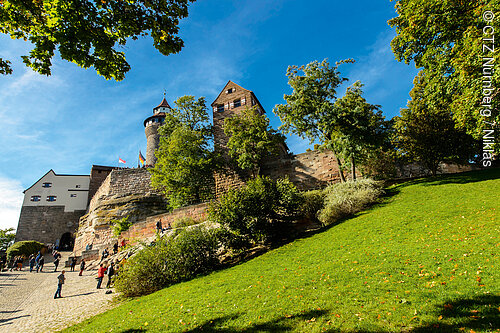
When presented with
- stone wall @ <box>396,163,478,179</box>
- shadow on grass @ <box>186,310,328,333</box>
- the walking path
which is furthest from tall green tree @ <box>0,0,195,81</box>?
stone wall @ <box>396,163,478,179</box>

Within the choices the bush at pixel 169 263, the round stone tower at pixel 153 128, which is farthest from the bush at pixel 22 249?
the bush at pixel 169 263

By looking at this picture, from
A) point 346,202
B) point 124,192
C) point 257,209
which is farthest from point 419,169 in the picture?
point 124,192

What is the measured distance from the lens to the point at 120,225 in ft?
90.5

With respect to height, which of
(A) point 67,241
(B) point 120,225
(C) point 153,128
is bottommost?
(B) point 120,225

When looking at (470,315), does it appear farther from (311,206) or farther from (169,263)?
(311,206)

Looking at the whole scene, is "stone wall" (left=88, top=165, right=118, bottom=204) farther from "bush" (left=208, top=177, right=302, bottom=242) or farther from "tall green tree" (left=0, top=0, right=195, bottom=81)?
"tall green tree" (left=0, top=0, right=195, bottom=81)

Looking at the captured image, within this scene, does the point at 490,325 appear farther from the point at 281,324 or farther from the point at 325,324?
the point at 281,324

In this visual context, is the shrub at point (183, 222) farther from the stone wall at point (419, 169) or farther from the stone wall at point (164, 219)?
the stone wall at point (419, 169)

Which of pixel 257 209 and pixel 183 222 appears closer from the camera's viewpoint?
pixel 257 209

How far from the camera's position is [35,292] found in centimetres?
1452

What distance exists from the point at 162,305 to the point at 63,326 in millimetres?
3358

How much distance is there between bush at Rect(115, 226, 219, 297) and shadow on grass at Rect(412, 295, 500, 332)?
9834mm

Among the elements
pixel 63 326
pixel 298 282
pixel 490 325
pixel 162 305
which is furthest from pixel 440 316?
pixel 63 326

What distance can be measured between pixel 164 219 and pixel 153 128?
3205 cm
